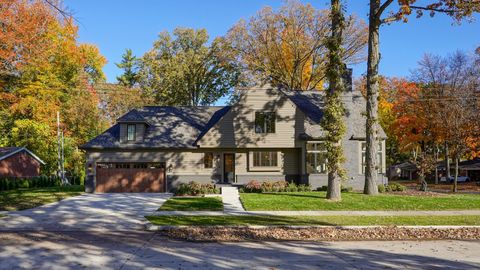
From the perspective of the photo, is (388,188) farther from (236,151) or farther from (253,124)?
(236,151)

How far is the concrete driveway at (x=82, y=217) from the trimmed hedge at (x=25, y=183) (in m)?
16.3

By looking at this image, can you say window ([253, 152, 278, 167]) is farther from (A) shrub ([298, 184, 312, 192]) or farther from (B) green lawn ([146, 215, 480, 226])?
(B) green lawn ([146, 215, 480, 226])

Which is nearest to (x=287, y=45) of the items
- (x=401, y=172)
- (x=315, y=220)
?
(x=315, y=220)

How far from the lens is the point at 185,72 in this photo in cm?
5238

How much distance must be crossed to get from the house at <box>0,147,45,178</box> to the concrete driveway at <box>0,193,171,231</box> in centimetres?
2288

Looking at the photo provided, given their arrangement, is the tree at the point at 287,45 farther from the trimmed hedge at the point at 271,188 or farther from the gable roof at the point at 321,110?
the trimmed hedge at the point at 271,188

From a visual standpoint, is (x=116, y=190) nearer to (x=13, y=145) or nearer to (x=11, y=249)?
(x=11, y=249)

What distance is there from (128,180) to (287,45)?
75.5ft

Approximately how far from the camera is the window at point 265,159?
97.8 feet

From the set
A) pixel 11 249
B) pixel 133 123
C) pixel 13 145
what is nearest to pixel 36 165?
pixel 13 145

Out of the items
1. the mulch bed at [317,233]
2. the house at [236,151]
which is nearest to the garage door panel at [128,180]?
the house at [236,151]

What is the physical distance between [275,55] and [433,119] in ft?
58.2

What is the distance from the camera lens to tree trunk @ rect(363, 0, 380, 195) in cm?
2350

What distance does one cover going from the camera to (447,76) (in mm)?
44562
